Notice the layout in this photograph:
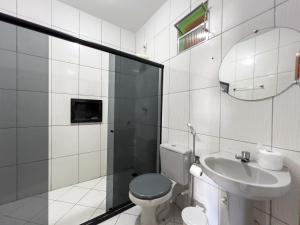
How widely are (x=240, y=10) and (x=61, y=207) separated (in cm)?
253

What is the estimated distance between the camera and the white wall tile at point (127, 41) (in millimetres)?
2500

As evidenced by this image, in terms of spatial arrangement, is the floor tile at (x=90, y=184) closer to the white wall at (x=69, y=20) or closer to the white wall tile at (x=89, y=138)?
the white wall tile at (x=89, y=138)

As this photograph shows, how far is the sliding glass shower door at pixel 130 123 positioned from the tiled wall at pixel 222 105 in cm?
19

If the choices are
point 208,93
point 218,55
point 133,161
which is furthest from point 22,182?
point 218,55

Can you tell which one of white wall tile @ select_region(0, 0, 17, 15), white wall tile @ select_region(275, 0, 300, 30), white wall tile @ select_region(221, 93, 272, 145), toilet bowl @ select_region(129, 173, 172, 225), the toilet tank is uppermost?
white wall tile @ select_region(0, 0, 17, 15)

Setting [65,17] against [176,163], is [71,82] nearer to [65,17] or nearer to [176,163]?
[65,17]

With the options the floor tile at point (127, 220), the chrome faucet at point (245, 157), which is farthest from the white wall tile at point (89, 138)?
the chrome faucet at point (245, 157)

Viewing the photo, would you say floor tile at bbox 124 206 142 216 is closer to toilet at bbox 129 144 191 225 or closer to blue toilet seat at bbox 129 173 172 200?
toilet at bbox 129 144 191 225

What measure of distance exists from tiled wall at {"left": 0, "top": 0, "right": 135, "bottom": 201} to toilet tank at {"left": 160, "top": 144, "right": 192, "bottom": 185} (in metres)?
1.17

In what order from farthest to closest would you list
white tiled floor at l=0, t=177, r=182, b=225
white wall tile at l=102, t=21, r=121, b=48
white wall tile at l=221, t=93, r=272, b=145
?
white wall tile at l=102, t=21, r=121, b=48 < white tiled floor at l=0, t=177, r=182, b=225 < white wall tile at l=221, t=93, r=272, b=145

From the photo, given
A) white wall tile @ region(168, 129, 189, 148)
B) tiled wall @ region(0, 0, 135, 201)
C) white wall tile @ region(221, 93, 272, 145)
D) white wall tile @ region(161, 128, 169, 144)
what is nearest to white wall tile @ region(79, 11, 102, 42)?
tiled wall @ region(0, 0, 135, 201)

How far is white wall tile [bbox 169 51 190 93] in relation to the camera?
1.58 m

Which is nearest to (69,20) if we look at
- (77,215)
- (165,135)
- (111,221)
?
(165,135)

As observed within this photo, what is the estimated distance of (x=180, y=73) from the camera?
65.4 inches
